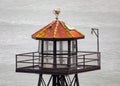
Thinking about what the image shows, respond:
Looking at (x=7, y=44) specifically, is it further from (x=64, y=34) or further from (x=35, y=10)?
(x=64, y=34)

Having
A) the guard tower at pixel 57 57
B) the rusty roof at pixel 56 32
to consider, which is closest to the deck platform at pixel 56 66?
the guard tower at pixel 57 57

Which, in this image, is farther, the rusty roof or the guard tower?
the rusty roof

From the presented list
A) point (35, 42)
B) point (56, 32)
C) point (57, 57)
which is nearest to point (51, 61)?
point (57, 57)

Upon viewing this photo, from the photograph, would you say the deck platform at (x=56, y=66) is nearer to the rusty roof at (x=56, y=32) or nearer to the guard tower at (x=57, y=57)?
the guard tower at (x=57, y=57)

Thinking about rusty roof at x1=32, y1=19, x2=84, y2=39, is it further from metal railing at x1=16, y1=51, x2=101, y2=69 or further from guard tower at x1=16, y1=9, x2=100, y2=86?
metal railing at x1=16, y1=51, x2=101, y2=69

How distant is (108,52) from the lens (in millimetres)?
31438

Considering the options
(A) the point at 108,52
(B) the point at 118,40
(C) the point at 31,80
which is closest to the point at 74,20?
(B) the point at 118,40

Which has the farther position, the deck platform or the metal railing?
the metal railing

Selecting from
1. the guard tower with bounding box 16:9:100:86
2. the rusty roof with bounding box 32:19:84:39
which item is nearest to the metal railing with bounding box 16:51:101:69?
the guard tower with bounding box 16:9:100:86

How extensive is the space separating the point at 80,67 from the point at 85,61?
0.16m

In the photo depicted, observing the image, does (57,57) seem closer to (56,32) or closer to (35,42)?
(56,32)

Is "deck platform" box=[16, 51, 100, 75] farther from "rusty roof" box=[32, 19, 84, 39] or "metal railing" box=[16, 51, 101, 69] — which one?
"rusty roof" box=[32, 19, 84, 39]

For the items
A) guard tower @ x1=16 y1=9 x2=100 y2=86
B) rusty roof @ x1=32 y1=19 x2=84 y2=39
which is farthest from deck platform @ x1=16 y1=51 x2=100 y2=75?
rusty roof @ x1=32 y1=19 x2=84 y2=39

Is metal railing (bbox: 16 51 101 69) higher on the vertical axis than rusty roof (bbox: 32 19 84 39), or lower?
lower
